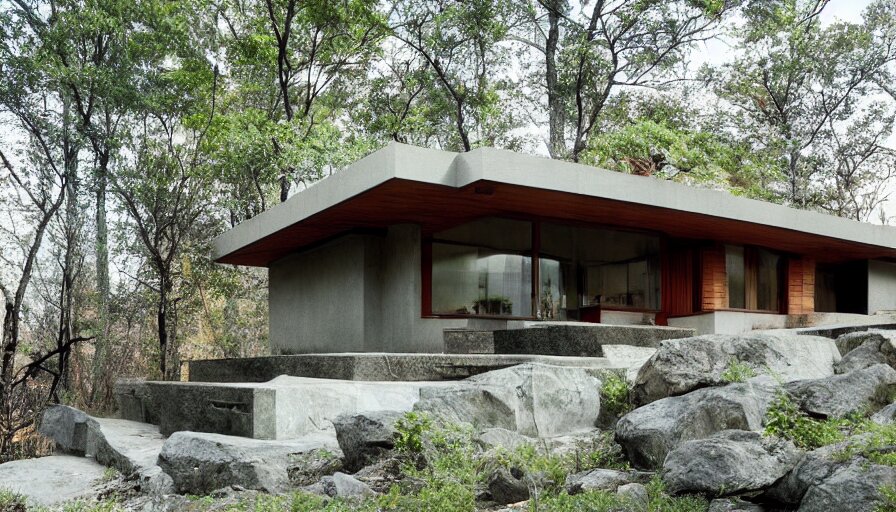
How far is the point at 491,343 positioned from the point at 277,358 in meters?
2.90

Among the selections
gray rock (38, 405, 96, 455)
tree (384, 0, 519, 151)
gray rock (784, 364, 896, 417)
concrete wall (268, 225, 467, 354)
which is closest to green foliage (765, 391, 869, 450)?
gray rock (784, 364, 896, 417)

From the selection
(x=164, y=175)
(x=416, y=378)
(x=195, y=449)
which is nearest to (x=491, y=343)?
(x=416, y=378)

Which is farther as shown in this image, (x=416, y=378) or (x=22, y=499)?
(x=416, y=378)

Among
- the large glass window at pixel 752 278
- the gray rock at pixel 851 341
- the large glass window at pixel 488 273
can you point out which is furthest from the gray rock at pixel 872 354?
the large glass window at pixel 752 278

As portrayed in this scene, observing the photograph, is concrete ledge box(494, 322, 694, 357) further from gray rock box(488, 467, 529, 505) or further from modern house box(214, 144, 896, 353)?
gray rock box(488, 467, 529, 505)

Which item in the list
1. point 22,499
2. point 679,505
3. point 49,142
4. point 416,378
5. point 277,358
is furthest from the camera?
point 49,142

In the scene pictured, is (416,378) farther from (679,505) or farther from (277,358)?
(679,505)

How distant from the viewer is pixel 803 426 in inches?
232

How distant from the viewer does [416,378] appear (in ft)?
30.2

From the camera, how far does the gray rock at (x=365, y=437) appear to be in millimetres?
A: 6438

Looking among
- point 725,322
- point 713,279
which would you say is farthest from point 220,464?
point 725,322

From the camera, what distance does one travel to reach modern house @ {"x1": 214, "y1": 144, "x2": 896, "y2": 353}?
10141mm

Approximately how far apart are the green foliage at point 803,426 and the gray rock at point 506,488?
190 centimetres

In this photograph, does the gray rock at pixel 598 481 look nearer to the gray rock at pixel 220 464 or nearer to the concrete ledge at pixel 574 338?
the gray rock at pixel 220 464
